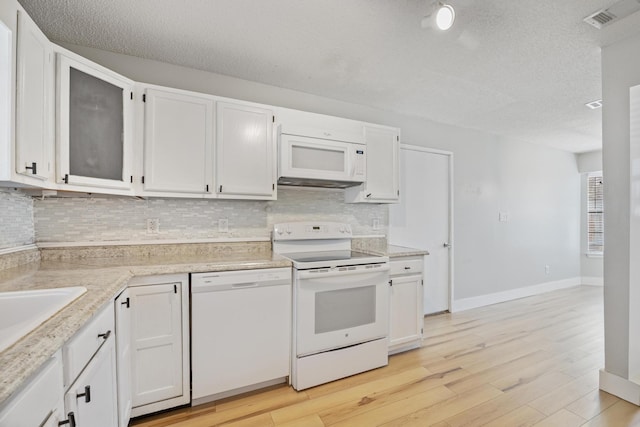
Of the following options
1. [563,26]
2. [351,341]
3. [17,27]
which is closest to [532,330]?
[351,341]

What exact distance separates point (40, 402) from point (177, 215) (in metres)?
1.69

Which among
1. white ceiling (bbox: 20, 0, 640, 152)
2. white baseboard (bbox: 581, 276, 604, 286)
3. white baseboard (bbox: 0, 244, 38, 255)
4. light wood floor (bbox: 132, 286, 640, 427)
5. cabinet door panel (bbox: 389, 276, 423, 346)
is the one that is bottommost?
light wood floor (bbox: 132, 286, 640, 427)

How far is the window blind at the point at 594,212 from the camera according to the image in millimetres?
5426

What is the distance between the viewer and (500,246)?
4.28 metres

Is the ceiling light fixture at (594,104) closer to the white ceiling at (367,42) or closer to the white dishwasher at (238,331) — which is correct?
the white ceiling at (367,42)

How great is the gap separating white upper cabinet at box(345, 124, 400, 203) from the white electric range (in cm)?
60

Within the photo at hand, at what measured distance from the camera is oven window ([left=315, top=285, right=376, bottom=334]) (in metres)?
2.16

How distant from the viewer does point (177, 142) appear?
210 cm

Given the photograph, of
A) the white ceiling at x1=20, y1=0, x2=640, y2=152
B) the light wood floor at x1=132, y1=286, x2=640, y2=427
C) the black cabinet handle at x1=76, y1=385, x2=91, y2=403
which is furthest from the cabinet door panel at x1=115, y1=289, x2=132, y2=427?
the white ceiling at x1=20, y1=0, x2=640, y2=152

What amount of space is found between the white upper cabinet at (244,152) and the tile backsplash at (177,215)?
0.30 m

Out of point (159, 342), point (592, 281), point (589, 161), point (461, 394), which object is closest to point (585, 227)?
point (592, 281)

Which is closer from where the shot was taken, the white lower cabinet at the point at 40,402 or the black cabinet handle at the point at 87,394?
the white lower cabinet at the point at 40,402

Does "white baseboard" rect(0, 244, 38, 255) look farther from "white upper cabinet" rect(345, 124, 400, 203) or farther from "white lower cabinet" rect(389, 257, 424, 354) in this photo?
"white lower cabinet" rect(389, 257, 424, 354)

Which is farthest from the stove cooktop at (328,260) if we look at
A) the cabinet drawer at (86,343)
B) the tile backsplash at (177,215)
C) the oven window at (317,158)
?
the cabinet drawer at (86,343)
